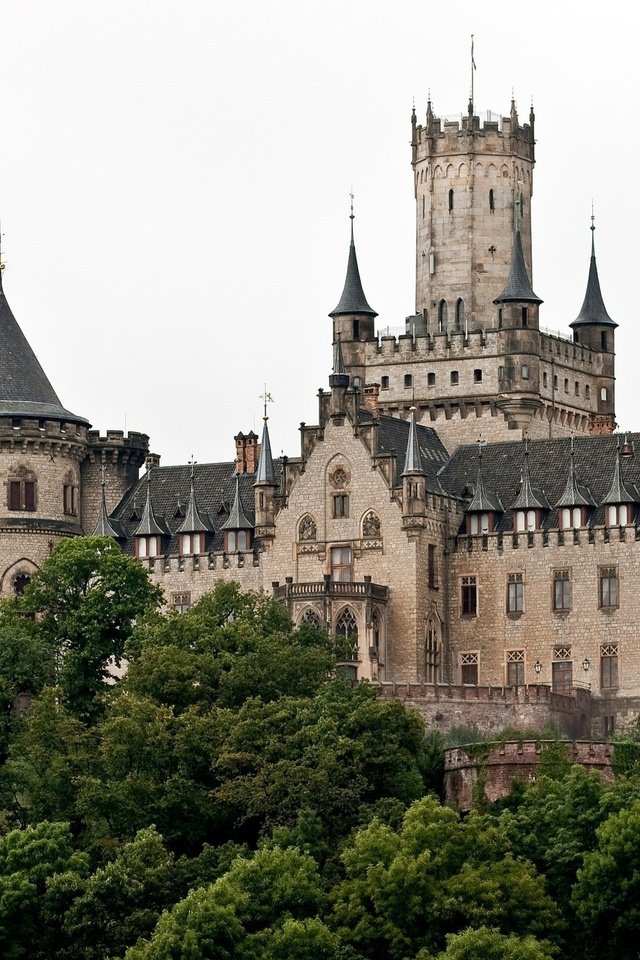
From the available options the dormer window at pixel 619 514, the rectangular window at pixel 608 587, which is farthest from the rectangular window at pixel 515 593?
the dormer window at pixel 619 514

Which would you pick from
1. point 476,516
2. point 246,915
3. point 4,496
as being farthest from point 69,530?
point 246,915

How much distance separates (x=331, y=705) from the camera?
152875mm

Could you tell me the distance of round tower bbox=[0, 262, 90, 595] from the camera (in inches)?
7195

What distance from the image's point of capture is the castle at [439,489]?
172 m

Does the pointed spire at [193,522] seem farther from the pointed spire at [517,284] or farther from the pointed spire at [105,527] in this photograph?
the pointed spire at [517,284]

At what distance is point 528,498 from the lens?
175 metres

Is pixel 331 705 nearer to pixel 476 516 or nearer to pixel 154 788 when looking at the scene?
pixel 154 788

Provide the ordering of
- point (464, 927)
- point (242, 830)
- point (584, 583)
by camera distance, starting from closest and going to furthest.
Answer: point (464, 927)
point (242, 830)
point (584, 583)

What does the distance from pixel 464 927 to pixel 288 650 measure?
811 inches

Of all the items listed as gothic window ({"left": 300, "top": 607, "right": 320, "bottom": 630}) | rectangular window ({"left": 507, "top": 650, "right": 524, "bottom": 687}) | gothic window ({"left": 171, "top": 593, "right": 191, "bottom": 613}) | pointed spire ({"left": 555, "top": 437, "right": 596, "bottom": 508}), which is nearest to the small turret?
pointed spire ({"left": 555, "top": 437, "right": 596, "bottom": 508})

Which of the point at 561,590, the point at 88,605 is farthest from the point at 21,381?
the point at 561,590

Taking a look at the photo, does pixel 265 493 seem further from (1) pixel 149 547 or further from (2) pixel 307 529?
(1) pixel 149 547

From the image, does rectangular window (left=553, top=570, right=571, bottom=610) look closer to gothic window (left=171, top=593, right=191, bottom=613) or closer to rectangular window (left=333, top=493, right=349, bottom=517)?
rectangular window (left=333, top=493, right=349, bottom=517)

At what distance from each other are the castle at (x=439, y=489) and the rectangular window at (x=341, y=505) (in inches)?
2.2
